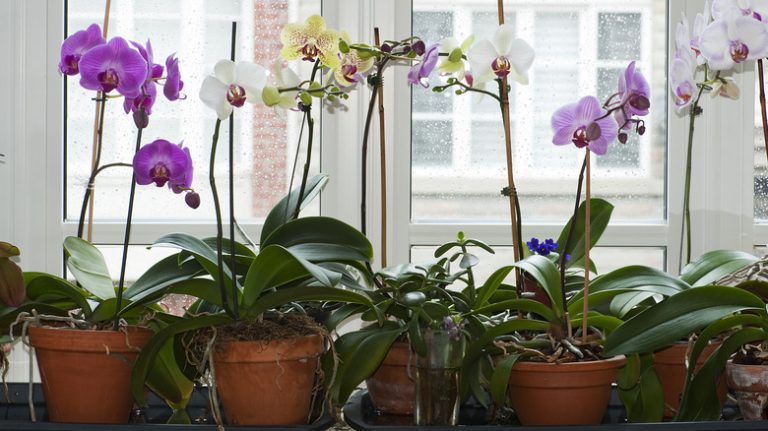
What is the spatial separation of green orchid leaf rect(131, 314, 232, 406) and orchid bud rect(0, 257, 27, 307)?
200 mm

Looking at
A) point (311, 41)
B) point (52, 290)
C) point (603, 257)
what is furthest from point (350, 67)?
point (603, 257)

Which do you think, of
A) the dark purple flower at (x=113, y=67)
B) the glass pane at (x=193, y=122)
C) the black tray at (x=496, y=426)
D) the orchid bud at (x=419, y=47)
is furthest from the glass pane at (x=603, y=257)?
the dark purple flower at (x=113, y=67)

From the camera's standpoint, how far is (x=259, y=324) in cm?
117

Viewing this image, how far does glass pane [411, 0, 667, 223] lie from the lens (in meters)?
1.85

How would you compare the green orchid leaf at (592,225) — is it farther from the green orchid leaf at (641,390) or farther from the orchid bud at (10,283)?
the orchid bud at (10,283)

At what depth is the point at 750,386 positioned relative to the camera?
1.16 metres

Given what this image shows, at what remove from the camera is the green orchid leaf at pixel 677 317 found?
3.67 feet

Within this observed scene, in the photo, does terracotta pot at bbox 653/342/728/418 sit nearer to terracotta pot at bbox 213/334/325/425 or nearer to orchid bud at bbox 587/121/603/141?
orchid bud at bbox 587/121/603/141

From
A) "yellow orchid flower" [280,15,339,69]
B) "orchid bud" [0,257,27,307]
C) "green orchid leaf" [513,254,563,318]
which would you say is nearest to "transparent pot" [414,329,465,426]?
"green orchid leaf" [513,254,563,318]

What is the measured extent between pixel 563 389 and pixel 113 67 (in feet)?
2.48

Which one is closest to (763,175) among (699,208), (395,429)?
(699,208)

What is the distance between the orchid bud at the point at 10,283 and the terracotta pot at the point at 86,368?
0.16ft

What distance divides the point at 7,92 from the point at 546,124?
1.18m

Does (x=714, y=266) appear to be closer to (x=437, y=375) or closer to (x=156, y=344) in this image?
(x=437, y=375)
